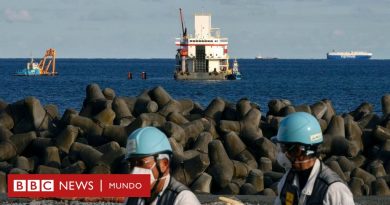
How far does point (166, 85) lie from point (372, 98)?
28565mm

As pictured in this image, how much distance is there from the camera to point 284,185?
6.26 m

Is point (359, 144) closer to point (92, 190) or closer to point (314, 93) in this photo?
point (92, 190)

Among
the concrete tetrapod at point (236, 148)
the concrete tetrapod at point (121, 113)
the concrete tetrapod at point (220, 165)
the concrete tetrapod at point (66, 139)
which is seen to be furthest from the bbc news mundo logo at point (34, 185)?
the concrete tetrapod at point (121, 113)

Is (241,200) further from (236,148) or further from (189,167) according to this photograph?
(236,148)

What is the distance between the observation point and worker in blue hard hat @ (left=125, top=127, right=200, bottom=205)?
5.62 m

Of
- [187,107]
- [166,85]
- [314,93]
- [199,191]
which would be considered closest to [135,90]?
[166,85]

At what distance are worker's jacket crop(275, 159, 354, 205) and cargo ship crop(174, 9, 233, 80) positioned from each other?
88.3 m

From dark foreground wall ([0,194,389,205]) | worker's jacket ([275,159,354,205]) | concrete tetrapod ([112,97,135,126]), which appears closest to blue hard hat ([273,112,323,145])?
worker's jacket ([275,159,354,205])

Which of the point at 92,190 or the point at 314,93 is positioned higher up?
the point at 92,190

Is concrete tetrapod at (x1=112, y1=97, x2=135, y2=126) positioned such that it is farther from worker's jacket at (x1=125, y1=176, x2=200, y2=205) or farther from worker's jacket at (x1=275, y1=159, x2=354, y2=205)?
worker's jacket at (x1=125, y1=176, x2=200, y2=205)

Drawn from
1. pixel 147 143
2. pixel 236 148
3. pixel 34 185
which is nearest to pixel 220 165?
pixel 236 148

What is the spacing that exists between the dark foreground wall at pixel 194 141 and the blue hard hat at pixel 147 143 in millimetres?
10254

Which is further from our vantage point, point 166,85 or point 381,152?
point 166,85

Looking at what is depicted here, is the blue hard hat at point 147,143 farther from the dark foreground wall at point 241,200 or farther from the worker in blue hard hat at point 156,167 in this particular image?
the dark foreground wall at point 241,200
